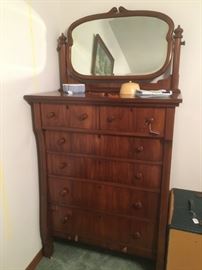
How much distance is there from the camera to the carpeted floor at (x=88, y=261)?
5.13 ft

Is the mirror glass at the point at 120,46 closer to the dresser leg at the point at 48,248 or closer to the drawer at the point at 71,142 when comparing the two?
the drawer at the point at 71,142

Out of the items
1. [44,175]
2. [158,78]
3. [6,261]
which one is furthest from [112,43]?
[6,261]

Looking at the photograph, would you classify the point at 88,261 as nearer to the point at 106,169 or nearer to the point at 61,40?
the point at 106,169

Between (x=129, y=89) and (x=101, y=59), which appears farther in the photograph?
(x=101, y=59)

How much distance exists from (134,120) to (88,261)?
1.06m

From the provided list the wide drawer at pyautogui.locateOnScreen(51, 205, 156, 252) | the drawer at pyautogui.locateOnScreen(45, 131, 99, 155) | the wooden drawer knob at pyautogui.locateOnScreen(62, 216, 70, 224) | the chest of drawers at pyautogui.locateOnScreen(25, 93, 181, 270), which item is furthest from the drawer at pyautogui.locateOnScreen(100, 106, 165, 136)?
the wooden drawer knob at pyautogui.locateOnScreen(62, 216, 70, 224)

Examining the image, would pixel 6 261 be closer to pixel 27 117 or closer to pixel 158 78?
pixel 27 117

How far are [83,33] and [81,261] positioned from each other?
1.62 metres

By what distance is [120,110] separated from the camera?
1.25m

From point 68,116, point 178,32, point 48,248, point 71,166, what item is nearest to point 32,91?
point 68,116

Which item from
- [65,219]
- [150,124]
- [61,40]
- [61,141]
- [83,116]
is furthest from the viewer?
[61,40]

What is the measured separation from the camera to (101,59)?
1672 mm

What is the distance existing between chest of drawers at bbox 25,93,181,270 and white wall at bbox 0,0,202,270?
94 millimetres

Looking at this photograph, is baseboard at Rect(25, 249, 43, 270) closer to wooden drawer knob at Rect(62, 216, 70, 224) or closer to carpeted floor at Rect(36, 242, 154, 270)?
carpeted floor at Rect(36, 242, 154, 270)
